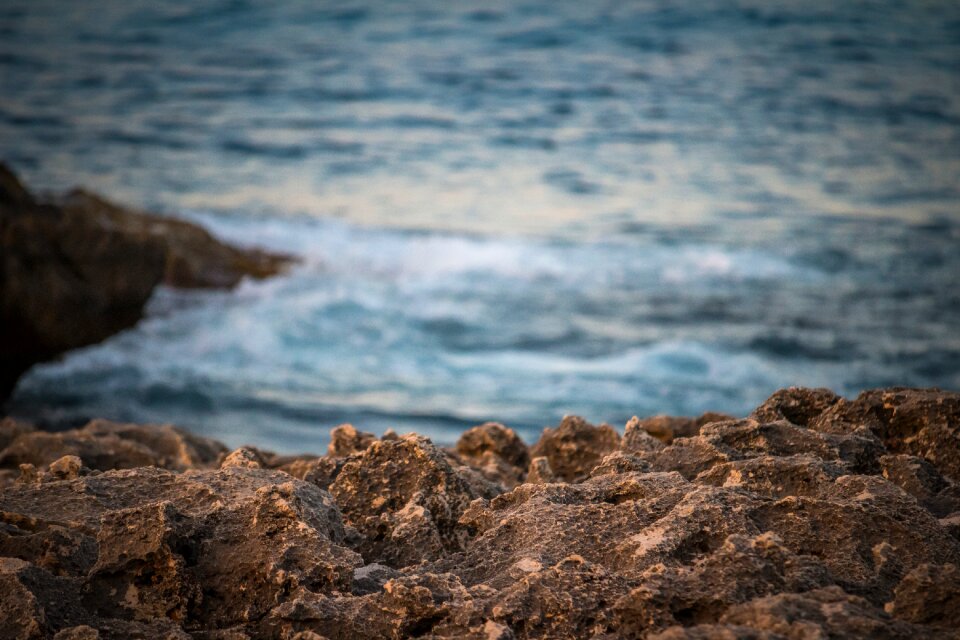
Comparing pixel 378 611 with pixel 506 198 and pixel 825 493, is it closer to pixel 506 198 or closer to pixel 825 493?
pixel 825 493

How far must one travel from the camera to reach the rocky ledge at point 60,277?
678 centimetres

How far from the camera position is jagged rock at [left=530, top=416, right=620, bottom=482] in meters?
3.17

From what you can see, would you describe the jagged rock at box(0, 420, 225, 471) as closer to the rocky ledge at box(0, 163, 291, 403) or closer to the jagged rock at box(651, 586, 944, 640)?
the jagged rock at box(651, 586, 944, 640)

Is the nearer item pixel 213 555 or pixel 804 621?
pixel 804 621

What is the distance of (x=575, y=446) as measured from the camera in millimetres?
3211

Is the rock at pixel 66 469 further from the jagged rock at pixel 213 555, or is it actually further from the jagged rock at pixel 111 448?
the jagged rock at pixel 111 448

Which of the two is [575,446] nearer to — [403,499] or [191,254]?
[403,499]

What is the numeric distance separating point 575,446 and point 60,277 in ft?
15.8

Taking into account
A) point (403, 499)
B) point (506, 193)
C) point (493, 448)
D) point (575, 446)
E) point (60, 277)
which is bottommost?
point (506, 193)

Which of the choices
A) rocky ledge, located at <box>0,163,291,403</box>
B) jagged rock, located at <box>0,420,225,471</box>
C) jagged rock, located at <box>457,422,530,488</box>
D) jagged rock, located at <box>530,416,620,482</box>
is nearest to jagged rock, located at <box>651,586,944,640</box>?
jagged rock, located at <box>530,416,620,482</box>

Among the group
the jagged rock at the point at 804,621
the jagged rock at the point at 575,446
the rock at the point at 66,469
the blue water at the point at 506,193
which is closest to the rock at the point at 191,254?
the blue water at the point at 506,193

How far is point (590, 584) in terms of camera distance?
1.89 meters

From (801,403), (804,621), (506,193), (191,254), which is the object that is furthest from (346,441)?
(506,193)

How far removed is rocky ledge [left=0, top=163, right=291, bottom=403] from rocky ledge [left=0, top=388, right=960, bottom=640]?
174 inches
